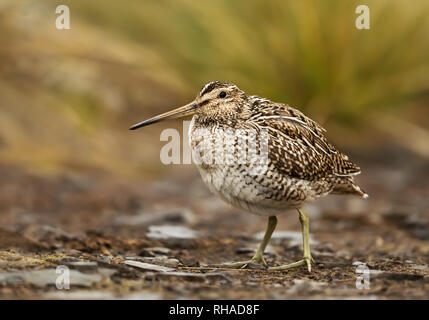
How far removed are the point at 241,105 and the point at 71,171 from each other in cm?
394

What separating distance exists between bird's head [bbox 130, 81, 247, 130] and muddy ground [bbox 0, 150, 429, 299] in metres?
1.06

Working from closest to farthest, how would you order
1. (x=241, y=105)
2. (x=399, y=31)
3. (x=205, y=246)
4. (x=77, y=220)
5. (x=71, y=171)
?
(x=241, y=105) → (x=205, y=246) → (x=77, y=220) → (x=71, y=171) → (x=399, y=31)

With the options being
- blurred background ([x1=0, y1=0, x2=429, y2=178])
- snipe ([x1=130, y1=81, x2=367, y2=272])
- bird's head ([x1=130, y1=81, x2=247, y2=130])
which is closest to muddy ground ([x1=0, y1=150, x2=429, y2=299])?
snipe ([x1=130, y1=81, x2=367, y2=272])

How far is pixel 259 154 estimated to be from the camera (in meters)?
4.56

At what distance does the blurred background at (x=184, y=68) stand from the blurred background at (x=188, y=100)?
0.02 m

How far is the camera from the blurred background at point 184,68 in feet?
29.1

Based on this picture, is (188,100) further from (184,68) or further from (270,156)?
(270,156)

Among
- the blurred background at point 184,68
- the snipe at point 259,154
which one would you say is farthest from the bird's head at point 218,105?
the blurred background at point 184,68

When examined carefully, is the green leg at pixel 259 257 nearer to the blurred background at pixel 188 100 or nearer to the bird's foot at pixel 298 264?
the bird's foot at pixel 298 264

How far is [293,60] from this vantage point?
9648mm

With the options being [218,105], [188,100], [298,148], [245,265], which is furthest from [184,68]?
[245,265]

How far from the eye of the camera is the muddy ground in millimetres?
4008
